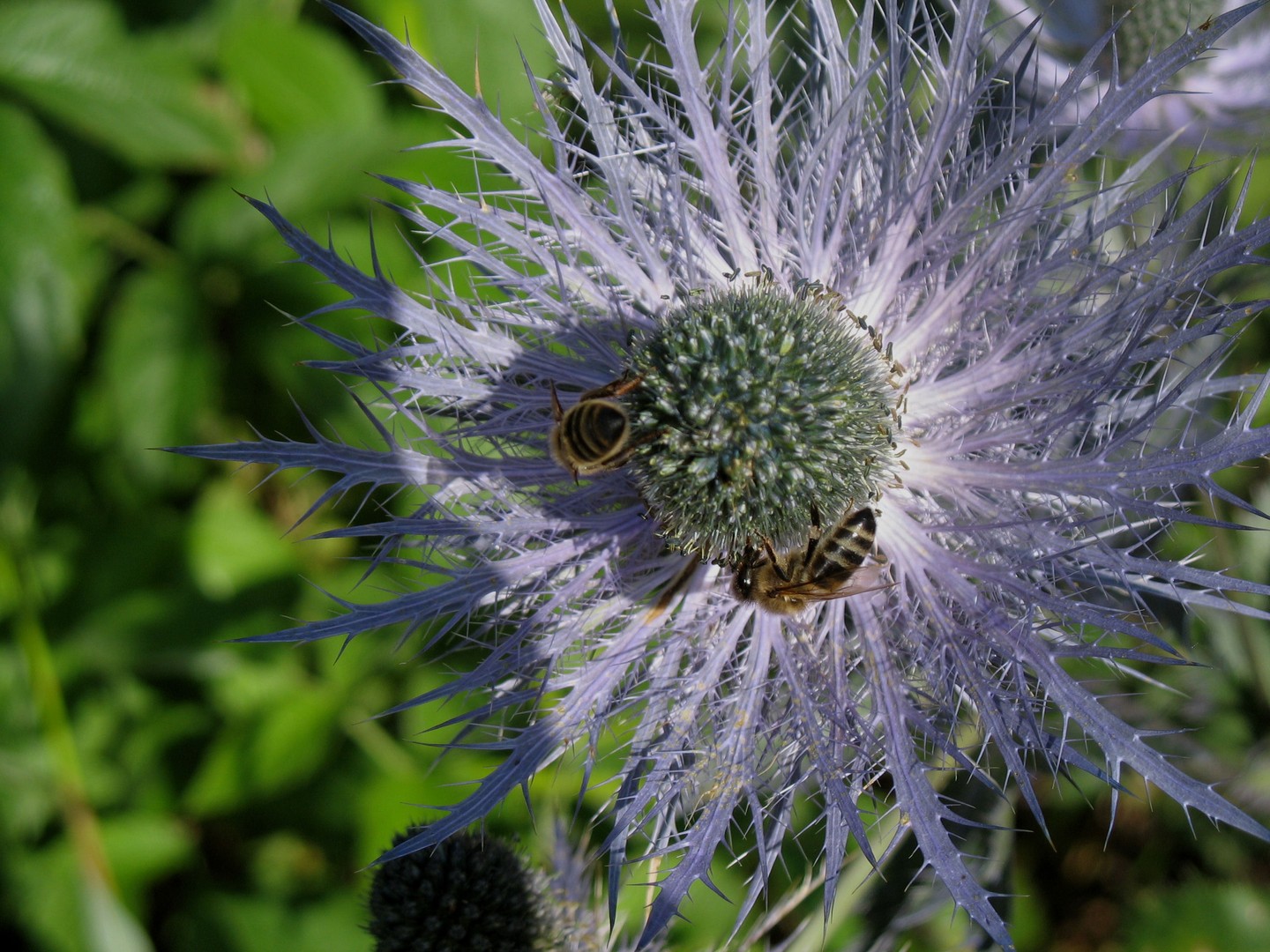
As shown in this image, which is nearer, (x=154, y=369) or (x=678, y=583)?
(x=678, y=583)

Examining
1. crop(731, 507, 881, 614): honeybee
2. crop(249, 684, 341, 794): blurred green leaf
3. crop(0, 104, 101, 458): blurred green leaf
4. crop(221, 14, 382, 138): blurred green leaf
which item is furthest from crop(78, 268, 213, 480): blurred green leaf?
crop(731, 507, 881, 614): honeybee

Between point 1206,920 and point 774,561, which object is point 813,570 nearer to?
point 774,561

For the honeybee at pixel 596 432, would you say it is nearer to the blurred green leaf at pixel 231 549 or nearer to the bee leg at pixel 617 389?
the bee leg at pixel 617 389

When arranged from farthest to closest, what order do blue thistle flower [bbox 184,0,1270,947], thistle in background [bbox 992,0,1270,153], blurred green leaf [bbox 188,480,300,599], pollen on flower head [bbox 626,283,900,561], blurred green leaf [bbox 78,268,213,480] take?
blurred green leaf [bbox 188,480,300,599] < blurred green leaf [bbox 78,268,213,480] < thistle in background [bbox 992,0,1270,153] < pollen on flower head [bbox 626,283,900,561] < blue thistle flower [bbox 184,0,1270,947]

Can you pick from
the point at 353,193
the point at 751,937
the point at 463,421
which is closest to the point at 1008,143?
the point at 463,421

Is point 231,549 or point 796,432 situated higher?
point 796,432

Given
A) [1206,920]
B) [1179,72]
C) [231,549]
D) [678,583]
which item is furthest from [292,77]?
[1206,920]

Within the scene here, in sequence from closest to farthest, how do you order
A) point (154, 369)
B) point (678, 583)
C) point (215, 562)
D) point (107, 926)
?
point (678, 583)
point (107, 926)
point (154, 369)
point (215, 562)

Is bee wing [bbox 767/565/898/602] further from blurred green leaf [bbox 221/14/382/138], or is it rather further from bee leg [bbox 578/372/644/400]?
blurred green leaf [bbox 221/14/382/138]
